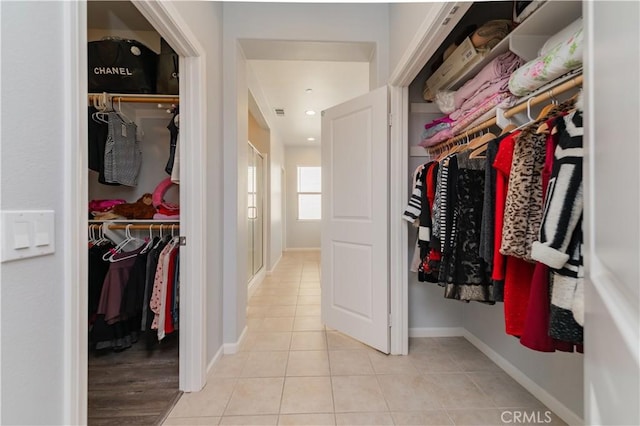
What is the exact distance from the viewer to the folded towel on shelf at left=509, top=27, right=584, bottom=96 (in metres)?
0.95

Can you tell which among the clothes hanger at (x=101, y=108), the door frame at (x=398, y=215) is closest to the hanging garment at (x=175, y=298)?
the clothes hanger at (x=101, y=108)

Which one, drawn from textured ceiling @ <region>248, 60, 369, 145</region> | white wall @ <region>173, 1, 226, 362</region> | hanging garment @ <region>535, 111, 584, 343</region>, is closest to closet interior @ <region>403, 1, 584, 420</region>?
hanging garment @ <region>535, 111, 584, 343</region>

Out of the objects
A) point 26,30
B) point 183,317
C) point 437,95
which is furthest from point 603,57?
point 183,317

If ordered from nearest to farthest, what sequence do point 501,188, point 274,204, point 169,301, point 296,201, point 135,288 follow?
point 501,188, point 169,301, point 135,288, point 274,204, point 296,201

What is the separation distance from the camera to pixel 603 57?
0.45 m

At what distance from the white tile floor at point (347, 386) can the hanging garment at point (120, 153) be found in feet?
5.06

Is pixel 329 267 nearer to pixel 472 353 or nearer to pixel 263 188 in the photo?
pixel 472 353

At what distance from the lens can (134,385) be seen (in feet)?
5.41

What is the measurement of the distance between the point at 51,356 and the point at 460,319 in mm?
2543

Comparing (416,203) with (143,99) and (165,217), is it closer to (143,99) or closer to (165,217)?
(165,217)

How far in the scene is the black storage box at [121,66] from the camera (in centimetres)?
179

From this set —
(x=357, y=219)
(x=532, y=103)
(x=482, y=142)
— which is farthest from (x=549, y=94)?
(x=357, y=219)

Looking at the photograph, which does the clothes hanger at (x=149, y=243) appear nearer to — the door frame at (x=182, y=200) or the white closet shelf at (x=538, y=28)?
the door frame at (x=182, y=200)

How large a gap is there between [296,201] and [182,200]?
520 cm
